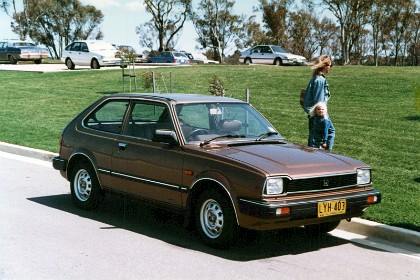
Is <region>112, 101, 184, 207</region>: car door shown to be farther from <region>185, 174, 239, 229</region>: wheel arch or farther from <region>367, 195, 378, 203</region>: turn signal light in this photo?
<region>367, 195, 378, 203</region>: turn signal light

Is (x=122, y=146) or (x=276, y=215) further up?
(x=122, y=146)

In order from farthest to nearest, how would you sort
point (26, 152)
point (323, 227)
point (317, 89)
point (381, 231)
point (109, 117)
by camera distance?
1. point (26, 152)
2. point (317, 89)
3. point (109, 117)
4. point (323, 227)
5. point (381, 231)

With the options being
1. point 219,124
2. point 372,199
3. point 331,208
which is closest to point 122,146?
point 219,124

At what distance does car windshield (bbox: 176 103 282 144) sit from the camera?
7.27m

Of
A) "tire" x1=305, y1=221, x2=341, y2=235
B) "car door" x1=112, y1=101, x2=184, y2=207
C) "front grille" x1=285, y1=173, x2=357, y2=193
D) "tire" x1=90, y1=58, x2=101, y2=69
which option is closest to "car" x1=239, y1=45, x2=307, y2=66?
"tire" x1=90, y1=58, x2=101, y2=69

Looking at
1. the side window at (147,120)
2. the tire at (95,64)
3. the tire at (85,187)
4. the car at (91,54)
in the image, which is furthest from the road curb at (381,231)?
the tire at (95,64)

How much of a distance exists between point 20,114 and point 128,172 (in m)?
13.2

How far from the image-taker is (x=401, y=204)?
837 cm

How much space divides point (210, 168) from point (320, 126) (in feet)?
10.2

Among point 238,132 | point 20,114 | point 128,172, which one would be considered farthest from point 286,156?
point 20,114

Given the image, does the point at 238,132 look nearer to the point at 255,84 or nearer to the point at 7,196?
the point at 7,196

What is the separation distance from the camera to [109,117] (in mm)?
8391

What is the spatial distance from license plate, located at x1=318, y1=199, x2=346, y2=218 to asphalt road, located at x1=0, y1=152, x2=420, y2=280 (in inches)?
17.0

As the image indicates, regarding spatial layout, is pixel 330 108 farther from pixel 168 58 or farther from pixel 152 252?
pixel 168 58
